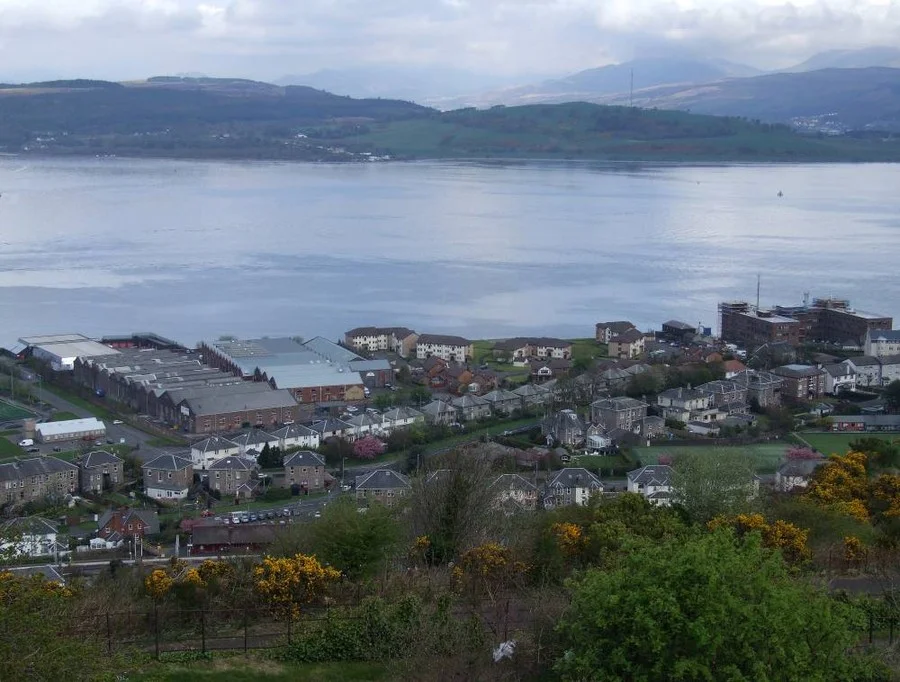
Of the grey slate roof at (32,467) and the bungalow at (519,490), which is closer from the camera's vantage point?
the bungalow at (519,490)

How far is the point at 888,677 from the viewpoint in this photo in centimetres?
190

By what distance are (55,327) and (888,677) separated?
8.46 meters

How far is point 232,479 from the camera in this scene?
207 inches

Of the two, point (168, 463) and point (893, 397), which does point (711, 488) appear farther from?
point (893, 397)

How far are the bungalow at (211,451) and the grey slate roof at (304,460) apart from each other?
0.37 meters

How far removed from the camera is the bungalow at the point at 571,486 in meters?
4.87

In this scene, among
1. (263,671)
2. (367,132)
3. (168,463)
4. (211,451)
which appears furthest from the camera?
(367,132)

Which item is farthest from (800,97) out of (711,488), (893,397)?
(711,488)

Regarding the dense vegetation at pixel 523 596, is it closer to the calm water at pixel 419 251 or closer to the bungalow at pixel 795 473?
the bungalow at pixel 795 473

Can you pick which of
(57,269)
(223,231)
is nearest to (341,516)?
(57,269)

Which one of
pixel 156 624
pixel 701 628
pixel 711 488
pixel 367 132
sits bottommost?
pixel 711 488

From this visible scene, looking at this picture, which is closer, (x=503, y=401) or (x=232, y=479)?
(x=232, y=479)

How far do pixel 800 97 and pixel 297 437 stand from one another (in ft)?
157

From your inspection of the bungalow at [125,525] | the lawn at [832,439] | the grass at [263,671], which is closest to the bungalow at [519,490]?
the bungalow at [125,525]
